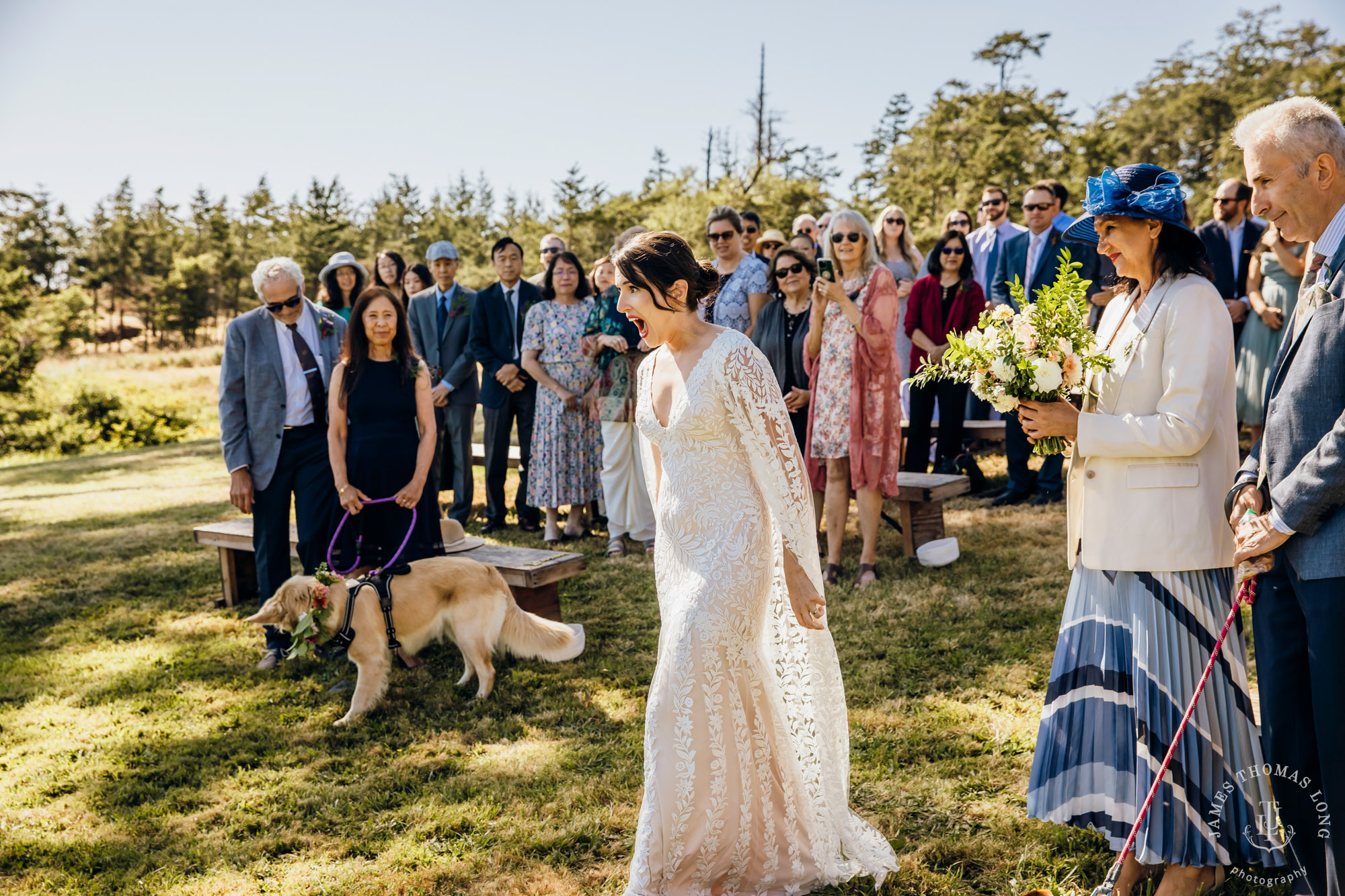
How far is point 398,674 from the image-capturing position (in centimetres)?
525

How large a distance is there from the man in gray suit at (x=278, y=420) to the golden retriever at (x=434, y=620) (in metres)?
0.90

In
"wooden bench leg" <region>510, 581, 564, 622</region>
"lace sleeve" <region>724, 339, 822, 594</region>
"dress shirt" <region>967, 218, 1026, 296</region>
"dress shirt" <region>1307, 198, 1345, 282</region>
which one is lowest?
"wooden bench leg" <region>510, 581, 564, 622</region>

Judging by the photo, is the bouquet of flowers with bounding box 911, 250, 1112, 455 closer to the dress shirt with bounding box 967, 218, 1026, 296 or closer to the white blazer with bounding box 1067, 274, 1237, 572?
the white blazer with bounding box 1067, 274, 1237, 572

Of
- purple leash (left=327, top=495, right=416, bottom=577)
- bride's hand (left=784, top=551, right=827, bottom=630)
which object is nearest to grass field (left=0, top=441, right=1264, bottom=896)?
purple leash (left=327, top=495, right=416, bottom=577)

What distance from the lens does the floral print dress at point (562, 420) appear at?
26.1 ft

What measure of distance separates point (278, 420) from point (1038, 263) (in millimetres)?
6357

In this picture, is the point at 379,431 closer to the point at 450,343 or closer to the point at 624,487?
the point at 624,487

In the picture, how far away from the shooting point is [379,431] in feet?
17.4

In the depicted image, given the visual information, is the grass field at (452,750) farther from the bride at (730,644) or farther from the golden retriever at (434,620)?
the bride at (730,644)

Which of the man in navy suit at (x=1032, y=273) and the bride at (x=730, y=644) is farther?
the man in navy suit at (x=1032, y=273)

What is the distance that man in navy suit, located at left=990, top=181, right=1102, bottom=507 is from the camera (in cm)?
784

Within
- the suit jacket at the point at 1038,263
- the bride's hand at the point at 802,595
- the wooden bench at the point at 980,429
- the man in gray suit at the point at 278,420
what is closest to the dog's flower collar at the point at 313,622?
the man in gray suit at the point at 278,420

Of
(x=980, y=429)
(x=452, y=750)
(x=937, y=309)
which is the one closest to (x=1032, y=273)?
(x=937, y=309)

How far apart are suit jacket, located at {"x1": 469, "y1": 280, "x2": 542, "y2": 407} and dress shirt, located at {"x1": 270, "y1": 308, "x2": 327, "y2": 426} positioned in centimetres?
284
